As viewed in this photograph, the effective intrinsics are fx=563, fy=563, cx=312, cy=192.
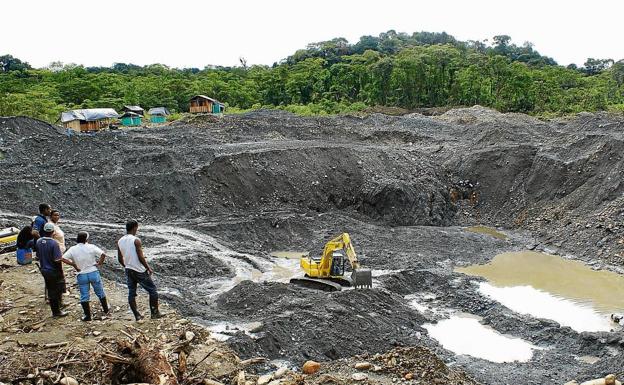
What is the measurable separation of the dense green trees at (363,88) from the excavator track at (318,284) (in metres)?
31.3

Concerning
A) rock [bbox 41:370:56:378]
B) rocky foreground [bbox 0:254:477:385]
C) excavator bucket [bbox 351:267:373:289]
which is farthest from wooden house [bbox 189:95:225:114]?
rock [bbox 41:370:56:378]

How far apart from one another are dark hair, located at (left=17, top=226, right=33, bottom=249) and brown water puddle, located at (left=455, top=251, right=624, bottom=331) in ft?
36.5

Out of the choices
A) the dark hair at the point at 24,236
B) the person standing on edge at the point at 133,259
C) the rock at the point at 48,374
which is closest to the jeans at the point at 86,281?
the person standing on edge at the point at 133,259

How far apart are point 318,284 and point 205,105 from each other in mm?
33371

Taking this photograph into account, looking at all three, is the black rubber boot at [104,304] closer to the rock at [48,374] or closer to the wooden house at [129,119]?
the rock at [48,374]

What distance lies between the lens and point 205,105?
4491 cm

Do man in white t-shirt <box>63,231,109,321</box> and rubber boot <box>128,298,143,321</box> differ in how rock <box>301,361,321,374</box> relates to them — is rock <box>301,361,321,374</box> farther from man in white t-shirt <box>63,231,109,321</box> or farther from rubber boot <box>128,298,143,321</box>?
man in white t-shirt <box>63,231,109,321</box>

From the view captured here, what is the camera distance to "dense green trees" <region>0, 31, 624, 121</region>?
4425cm

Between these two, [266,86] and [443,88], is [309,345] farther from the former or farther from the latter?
Result: [266,86]

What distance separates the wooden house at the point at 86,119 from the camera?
35.2 m

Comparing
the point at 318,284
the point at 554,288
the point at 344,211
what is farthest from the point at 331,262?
→ the point at 344,211

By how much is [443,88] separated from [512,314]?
36.3 m

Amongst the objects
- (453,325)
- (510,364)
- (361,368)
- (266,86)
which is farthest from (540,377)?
(266,86)

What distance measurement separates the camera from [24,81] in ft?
174
